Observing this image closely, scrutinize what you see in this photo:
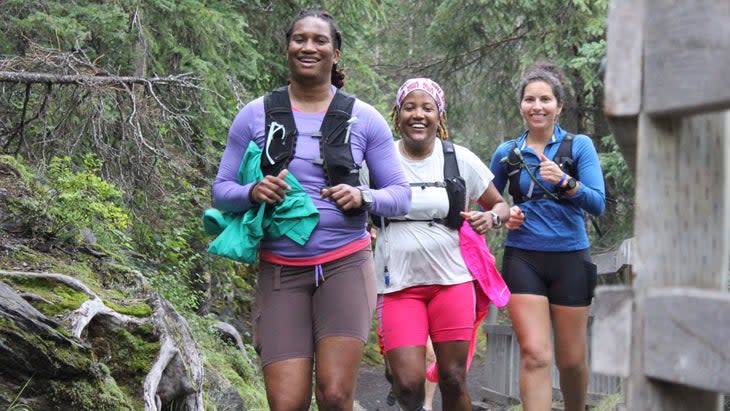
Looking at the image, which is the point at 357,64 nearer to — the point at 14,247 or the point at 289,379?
the point at 14,247

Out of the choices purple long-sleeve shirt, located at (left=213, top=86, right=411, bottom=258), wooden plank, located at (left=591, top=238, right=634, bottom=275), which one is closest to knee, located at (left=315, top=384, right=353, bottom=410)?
purple long-sleeve shirt, located at (left=213, top=86, right=411, bottom=258)

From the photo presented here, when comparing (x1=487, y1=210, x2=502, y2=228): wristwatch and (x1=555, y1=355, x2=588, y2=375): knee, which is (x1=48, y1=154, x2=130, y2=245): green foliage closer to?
(x1=487, y1=210, x2=502, y2=228): wristwatch

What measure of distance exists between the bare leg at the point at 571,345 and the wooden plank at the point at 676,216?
4.10 metres

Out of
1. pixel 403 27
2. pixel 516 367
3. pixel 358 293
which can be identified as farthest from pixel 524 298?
pixel 403 27

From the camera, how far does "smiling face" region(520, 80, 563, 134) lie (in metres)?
7.00

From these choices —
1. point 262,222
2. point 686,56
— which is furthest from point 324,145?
point 686,56

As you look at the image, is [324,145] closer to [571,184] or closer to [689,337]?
[571,184]

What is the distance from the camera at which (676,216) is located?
2578 mm

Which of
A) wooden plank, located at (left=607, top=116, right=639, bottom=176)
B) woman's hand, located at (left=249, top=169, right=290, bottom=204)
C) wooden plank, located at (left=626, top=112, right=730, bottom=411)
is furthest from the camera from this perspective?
woman's hand, located at (left=249, top=169, right=290, bottom=204)

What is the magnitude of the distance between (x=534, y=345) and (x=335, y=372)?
6.65 feet

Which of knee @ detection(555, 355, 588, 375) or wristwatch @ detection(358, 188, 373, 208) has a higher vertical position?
wristwatch @ detection(358, 188, 373, 208)

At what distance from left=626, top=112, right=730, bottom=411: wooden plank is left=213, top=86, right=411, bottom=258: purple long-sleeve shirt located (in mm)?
2669

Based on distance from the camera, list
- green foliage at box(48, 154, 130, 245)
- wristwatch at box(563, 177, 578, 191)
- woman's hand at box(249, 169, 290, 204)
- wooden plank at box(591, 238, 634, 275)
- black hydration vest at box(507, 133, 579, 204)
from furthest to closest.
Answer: wooden plank at box(591, 238, 634, 275) < green foliage at box(48, 154, 130, 245) < black hydration vest at box(507, 133, 579, 204) < wristwatch at box(563, 177, 578, 191) < woman's hand at box(249, 169, 290, 204)

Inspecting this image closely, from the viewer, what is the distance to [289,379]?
5.07 meters
